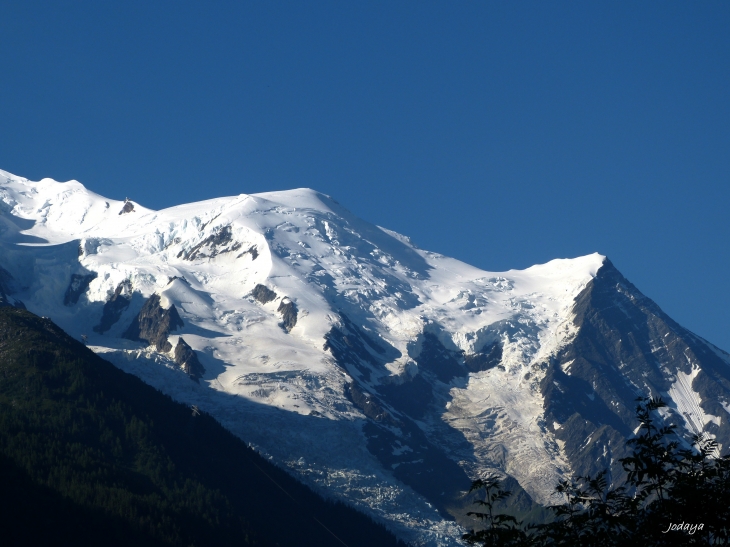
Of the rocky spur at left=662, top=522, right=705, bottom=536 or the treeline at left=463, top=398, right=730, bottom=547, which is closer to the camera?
the rocky spur at left=662, top=522, right=705, bottom=536

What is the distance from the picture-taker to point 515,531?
6281 cm

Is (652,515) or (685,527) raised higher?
(652,515)

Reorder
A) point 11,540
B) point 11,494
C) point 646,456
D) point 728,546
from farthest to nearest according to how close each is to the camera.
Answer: point 11,494, point 11,540, point 646,456, point 728,546

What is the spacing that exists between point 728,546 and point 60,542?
150611 mm

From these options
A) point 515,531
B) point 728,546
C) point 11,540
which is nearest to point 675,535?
point 728,546

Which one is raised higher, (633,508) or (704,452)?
(704,452)

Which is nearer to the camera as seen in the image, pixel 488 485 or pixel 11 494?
pixel 488 485

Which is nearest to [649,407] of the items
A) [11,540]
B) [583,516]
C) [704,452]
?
[704,452]

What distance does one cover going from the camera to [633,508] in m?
64.5

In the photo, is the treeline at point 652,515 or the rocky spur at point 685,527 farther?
the treeline at point 652,515

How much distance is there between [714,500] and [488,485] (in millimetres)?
12681

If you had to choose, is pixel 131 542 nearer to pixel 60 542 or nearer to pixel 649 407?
pixel 60 542

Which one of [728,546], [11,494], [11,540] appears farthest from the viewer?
[11,494]

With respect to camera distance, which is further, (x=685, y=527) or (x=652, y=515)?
(x=652, y=515)
